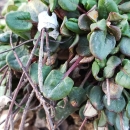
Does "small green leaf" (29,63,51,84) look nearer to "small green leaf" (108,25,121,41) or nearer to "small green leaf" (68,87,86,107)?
"small green leaf" (68,87,86,107)

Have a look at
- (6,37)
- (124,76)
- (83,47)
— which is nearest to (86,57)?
(83,47)

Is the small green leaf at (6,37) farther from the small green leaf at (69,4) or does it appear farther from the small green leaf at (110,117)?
the small green leaf at (110,117)

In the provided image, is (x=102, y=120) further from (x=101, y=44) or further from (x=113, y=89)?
(x=101, y=44)

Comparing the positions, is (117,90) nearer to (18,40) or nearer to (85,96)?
(85,96)

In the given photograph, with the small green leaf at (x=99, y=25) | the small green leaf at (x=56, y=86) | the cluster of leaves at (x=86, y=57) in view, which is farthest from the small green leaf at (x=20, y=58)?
the small green leaf at (x=99, y=25)

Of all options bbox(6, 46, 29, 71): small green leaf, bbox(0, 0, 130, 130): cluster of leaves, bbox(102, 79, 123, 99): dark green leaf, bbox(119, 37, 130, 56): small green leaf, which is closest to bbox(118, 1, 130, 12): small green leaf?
bbox(0, 0, 130, 130): cluster of leaves

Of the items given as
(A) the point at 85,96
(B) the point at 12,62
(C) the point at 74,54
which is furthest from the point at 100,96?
(B) the point at 12,62

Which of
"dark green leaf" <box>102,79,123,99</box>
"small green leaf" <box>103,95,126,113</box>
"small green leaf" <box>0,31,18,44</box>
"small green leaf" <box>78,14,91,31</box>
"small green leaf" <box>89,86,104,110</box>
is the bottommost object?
"small green leaf" <box>103,95,126,113</box>
